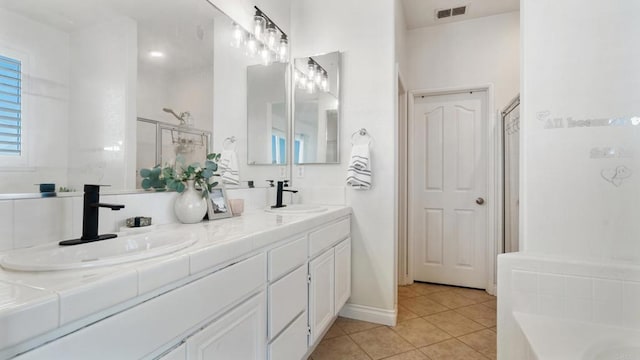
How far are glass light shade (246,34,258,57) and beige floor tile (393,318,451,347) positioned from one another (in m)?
2.35

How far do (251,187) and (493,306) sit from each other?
2.39 meters

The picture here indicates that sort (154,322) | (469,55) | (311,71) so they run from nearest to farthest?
(154,322) → (311,71) → (469,55)

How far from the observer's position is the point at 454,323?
94.0 inches

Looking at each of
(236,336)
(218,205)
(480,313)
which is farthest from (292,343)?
(480,313)

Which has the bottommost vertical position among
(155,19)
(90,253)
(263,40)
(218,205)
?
(90,253)

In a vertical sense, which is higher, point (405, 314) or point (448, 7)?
point (448, 7)

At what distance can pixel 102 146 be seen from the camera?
1.20 m

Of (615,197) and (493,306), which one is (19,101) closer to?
(615,197)

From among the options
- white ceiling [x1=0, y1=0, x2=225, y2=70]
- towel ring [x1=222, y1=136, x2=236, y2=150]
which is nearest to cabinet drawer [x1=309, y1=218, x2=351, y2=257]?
towel ring [x1=222, y1=136, x2=236, y2=150]

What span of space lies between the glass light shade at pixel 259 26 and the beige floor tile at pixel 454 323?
2.61 meters

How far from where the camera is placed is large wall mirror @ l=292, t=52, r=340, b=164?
2.54 m

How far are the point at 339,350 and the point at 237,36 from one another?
7.35 ft

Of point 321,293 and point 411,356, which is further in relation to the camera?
point 411,356

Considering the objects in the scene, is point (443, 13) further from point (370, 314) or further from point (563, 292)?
point (370, 314)
